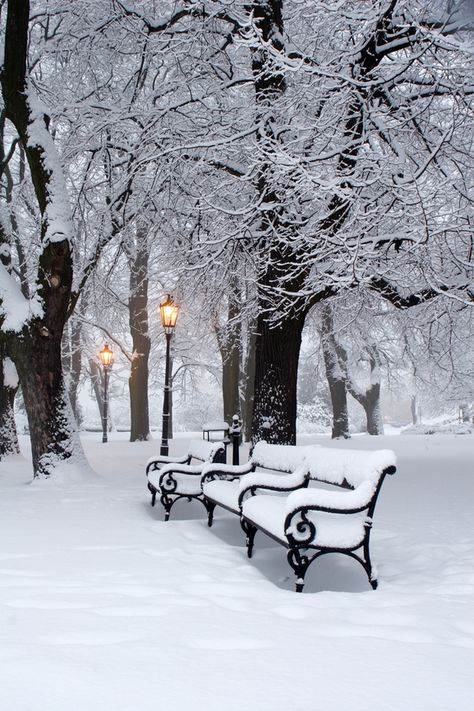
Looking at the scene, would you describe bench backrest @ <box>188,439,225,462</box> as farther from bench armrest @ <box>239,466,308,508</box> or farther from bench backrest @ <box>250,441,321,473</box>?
bench armrest @ <box>239,466,308,508</box>

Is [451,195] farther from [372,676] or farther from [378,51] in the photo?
[372,676]

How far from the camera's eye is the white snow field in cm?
267

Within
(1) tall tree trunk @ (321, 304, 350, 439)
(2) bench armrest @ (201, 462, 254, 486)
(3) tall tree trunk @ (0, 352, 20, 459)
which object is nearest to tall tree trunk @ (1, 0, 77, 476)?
(2) bench armrest @ (201, 462, 254, 486)

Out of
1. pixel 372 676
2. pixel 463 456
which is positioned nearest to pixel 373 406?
pixel 463 456

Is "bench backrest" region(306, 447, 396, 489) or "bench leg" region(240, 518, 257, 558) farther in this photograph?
"bench leg" region(240, 518, 257, 558)

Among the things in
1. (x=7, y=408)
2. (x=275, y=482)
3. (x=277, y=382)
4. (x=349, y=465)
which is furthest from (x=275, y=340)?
(x=7, y=408)

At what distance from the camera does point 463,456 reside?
56.1 feet

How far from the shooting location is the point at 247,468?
25.0 feet

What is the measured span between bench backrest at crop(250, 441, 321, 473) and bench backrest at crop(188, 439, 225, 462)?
26.9 inches

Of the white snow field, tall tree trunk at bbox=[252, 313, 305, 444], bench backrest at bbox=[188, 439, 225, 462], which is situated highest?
tall tree trunk at bbox=[252, 313, 305, 444]

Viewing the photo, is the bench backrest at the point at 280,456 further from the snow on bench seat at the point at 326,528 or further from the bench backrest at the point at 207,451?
the snow on bench seat at the point at 326,528

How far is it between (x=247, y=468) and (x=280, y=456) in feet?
2.83

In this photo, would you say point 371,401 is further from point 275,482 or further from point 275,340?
point 275,482

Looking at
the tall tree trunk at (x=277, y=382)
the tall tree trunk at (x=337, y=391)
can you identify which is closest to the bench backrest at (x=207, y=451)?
the tall tree trunk at (x=277, y=382)
